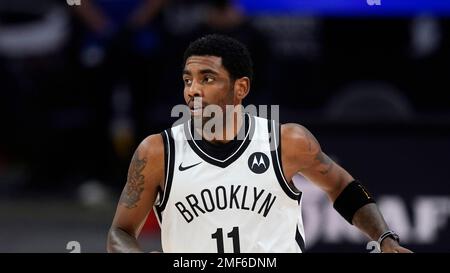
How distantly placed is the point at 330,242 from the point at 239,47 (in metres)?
4.66

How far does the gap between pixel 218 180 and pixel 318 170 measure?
56 centimetres

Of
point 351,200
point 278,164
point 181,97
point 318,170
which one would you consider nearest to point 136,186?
point 278,164

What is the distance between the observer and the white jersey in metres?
5.59

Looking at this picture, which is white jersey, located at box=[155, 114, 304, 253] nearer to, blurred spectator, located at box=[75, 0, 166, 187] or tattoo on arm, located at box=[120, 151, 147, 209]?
tattoo on arm, located at box=[120, 151, 147, 209]

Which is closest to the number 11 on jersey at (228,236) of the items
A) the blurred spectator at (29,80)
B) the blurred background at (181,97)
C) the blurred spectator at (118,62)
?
the blurred background at (181,97)

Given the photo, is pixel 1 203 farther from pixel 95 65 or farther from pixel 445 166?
pixel 445 166

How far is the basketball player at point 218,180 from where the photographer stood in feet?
18.3

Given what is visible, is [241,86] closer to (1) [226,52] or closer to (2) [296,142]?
(1) [226,52]

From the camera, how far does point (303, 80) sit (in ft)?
45.5

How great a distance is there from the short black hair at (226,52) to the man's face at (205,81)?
0.03 meters

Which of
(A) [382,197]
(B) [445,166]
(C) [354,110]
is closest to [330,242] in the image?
(A) [382,197]

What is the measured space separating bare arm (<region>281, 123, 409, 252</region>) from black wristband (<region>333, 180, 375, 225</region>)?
0.07ft

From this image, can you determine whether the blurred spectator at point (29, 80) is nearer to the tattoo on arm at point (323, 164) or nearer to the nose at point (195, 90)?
the tattoo on arm at point (323, 164)

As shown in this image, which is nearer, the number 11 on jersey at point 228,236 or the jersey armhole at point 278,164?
the number 11 on jersey at point 228,236
